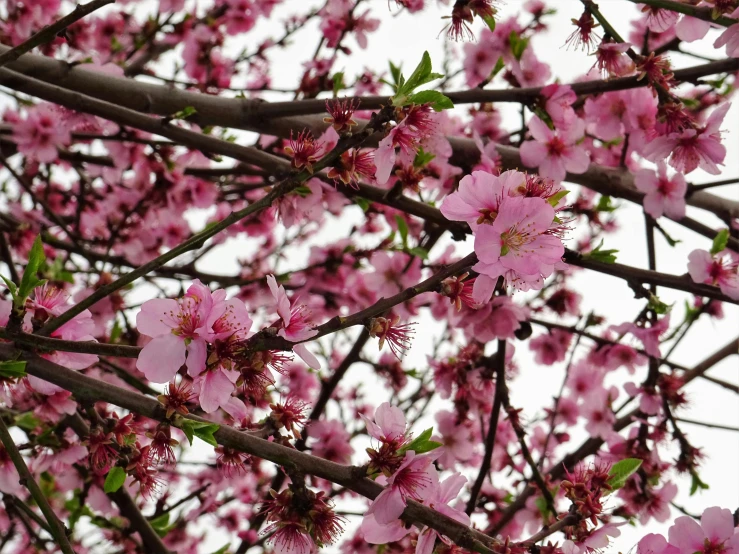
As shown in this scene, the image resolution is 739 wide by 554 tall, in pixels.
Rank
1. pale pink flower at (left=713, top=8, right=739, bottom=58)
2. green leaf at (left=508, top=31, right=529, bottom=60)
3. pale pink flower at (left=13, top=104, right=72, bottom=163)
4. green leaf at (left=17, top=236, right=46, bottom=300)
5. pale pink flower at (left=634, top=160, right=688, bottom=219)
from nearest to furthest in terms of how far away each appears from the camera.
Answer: green leaf at (left=17, top=236, right=46, bottom=300)
pale pink flower at (left=713, top=8, right=739, bottom=58)
pale pink flower at (left=634, top=160, right=688, bottom=219)
green leaf at (left=508, top=31, right=529, bottom=60)
pale pink flower at (left=13, top=104, right=72, bottom=163)

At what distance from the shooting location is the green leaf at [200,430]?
1.40 m

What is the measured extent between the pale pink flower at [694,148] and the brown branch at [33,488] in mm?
2294

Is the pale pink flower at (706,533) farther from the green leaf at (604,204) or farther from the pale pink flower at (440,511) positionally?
the green leaf at (604,204)

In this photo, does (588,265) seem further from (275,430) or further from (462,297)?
(275,430)

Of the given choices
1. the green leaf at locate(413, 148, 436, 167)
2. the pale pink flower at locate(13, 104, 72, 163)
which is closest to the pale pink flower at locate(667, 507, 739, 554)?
the green leaf at locate(413, 148, 436, 167)

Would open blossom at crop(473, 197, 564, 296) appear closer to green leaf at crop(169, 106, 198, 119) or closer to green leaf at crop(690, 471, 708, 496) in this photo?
green leaf at crop(169, 106, 198, 119)

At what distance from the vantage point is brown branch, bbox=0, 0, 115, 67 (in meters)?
1.48

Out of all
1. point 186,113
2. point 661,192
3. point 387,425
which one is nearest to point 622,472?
point 387,425

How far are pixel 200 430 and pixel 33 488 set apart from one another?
0.46 m

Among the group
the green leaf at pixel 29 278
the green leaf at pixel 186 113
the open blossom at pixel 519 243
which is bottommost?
the open blossom at pixel 519 243

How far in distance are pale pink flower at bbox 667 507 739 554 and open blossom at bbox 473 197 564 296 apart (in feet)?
3.00

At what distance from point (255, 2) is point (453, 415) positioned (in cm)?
326

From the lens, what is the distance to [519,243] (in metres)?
1.39

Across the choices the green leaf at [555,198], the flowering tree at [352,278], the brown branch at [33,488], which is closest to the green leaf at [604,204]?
the flowering tree at [352,278]
